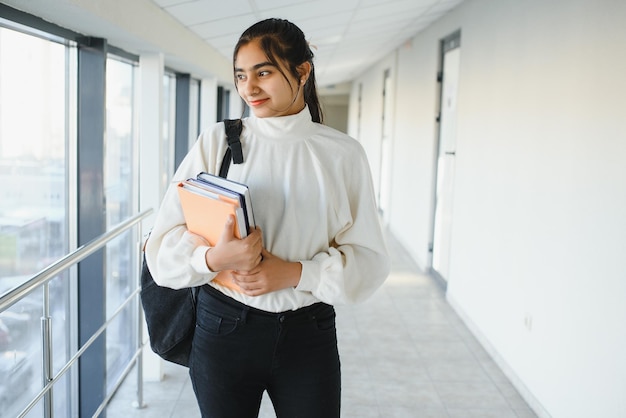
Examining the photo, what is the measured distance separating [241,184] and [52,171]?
1689 millimetres

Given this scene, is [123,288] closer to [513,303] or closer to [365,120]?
[513,303]

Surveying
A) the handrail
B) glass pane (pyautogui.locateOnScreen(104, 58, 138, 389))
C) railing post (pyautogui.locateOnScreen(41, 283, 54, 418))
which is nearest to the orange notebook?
the handrail

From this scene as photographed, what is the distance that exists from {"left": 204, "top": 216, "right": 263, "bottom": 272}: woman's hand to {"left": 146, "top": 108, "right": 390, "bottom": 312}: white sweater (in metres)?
0.05

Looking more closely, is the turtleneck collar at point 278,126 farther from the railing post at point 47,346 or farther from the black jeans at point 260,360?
the railing post at point 47,346

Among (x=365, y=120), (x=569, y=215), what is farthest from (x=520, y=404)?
(x=365, y=120)

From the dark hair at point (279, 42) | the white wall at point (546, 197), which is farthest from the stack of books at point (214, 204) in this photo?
the white wall at point (546, 197)

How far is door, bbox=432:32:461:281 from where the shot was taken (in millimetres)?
5855

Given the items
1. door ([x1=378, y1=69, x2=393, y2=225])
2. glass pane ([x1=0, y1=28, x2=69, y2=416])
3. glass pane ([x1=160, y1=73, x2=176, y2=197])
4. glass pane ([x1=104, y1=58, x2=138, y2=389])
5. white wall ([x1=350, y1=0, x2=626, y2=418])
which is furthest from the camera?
door ([x1=378, y1=69, x2=393, y2=225])

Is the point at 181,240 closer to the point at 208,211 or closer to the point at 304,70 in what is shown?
the point at 208,211

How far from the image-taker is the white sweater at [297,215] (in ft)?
4.68

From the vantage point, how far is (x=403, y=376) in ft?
13.2

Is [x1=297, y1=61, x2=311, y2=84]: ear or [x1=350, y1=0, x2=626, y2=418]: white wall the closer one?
[x1=297, y1=61, x2=311, y2=84]: ear

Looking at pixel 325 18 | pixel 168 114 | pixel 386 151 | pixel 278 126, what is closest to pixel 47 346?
pixel 278 126

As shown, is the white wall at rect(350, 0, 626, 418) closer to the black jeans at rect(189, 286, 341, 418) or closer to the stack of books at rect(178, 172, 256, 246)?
the black jeans at rect(189, 286, 341, 418)
